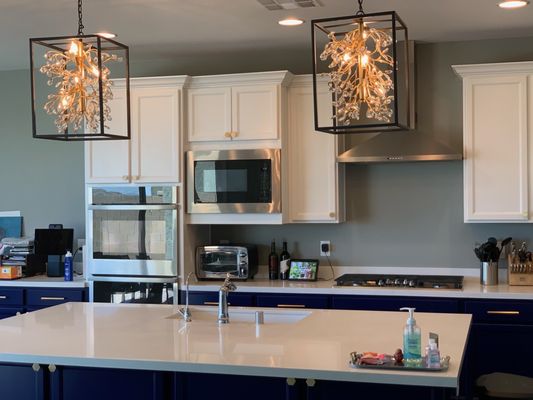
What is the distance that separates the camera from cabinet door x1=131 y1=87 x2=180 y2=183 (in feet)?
17.4

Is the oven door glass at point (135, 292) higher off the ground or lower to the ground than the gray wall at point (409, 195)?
lower

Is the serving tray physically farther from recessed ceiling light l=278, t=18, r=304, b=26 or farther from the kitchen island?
recessed ceiling light l=278, t=18, r=304, b=26

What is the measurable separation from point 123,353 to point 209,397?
1.25 ft

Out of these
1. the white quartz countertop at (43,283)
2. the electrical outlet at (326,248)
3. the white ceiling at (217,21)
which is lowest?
the white quartz countertop at (43,283)

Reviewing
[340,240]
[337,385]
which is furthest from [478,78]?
[337,385]

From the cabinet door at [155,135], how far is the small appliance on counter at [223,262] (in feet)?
1.91

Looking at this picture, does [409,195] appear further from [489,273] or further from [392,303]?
[392,303]

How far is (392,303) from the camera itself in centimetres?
480

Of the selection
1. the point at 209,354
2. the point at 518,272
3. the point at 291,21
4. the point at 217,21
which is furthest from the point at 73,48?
the point at 518,272

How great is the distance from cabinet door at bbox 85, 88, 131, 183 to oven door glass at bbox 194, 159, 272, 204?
54cm

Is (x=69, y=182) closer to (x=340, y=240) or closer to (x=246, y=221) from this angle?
(x=246, y=221)

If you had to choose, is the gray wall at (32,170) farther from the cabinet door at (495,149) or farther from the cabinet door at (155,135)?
the cabinet door at (495,149)

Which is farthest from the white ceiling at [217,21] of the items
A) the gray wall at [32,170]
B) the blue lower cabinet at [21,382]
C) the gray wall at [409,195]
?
the blue lower cabinet at [21,382]

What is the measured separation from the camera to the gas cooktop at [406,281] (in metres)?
4.83
